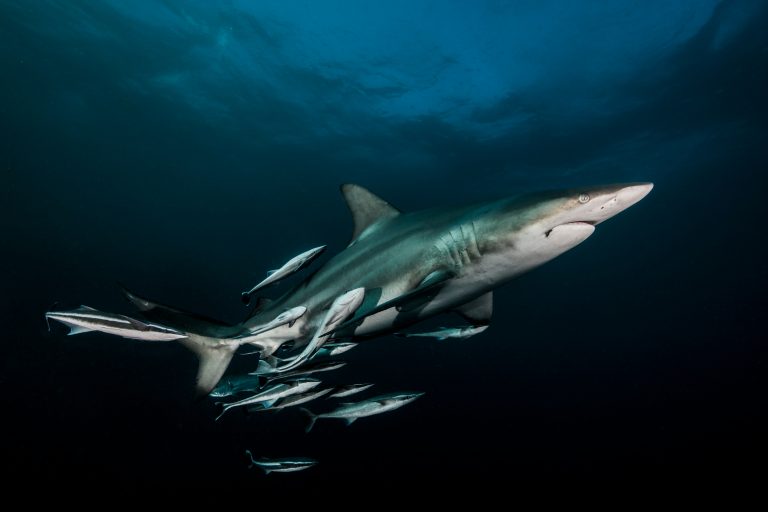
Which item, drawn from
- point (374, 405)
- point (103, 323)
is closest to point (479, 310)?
point (374, 405)

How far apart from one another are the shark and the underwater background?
287 centimetres

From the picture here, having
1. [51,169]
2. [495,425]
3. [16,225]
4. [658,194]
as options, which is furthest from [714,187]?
[51,169]

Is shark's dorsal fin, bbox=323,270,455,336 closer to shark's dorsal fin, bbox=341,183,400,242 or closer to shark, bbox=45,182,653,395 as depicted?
shark, bbox=45,182,653,395

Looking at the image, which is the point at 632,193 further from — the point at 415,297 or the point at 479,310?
the point at 479,310

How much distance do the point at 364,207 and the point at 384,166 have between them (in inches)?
1136

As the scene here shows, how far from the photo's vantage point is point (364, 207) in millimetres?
4824

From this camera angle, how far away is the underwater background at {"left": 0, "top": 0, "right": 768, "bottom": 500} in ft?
53.1

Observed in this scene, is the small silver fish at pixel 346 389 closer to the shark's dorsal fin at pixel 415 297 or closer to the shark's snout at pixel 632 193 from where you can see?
the shark's dorsal fin at pixel 415 297

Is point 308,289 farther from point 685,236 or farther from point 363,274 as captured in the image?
point 685,236

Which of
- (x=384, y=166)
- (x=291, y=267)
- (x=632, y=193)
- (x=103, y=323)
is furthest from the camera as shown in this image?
(x=384, y=166)

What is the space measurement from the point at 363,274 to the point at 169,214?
75.5 meters

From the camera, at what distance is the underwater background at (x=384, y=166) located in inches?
637

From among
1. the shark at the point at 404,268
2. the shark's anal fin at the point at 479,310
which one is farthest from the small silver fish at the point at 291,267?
the shark's anal fin at the point at 479,310

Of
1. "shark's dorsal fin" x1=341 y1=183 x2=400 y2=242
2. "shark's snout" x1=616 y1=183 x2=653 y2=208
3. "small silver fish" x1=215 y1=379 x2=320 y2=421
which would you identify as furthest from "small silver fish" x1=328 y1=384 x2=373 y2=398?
"shark's snout" x1=616 y1=183 x2=653 y2=208
